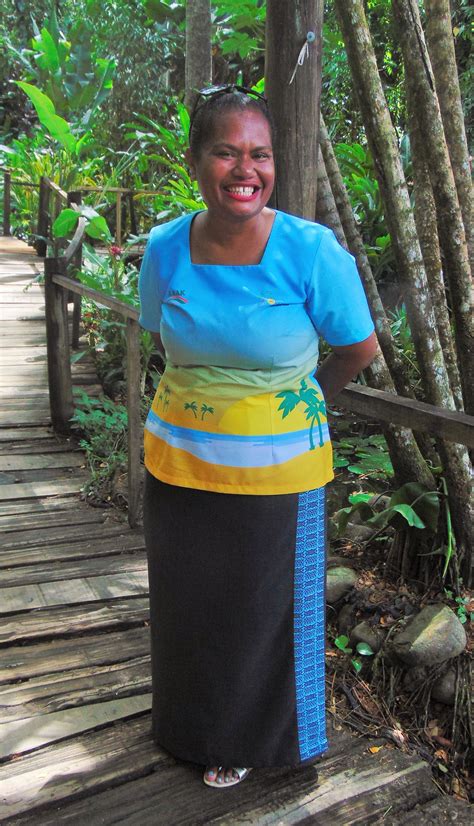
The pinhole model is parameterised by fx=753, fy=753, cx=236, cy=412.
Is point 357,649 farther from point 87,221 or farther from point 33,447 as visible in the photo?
point 87,221

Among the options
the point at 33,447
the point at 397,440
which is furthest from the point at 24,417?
the point at 397,440

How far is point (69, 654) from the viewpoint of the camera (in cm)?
243

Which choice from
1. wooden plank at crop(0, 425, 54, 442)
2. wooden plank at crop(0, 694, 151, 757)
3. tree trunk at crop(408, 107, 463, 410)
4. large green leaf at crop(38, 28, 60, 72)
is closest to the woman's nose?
tree trunk at crop(408, 107, 463, 410)

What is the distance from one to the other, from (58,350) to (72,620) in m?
2.11

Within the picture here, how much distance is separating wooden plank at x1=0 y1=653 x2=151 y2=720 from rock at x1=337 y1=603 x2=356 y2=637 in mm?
728

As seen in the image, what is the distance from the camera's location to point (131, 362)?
3.30 meters

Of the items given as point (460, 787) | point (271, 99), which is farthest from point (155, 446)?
point (460, 787)

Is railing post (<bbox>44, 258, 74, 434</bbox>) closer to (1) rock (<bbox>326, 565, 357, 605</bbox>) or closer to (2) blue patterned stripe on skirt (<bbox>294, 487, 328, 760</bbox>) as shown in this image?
(1) rock (<bbox>326, 565, 357, 605</bbox>)

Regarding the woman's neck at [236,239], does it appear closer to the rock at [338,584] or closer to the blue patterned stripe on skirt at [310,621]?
the blue patterned stripe on skirt at [310,621]

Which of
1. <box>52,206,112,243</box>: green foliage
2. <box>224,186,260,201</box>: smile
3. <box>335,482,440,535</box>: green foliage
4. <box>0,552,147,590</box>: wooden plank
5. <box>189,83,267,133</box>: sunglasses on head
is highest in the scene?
<box>189,83,267,133</box>: sunglasses on head

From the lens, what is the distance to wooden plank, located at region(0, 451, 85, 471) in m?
4.07

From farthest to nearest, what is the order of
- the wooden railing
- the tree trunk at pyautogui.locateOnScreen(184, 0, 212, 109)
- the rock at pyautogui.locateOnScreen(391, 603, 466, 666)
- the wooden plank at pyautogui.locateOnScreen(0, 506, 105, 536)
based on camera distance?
the tree trunk at pyautogui.locateOnScreen(184, 0, 212, 109), the wooden plank at pyautogui.locateOnScreen(0, 506, 105, 536), the rock at pyautogui.locateOnScreen(391, 603, 466, 666), the wooden railing

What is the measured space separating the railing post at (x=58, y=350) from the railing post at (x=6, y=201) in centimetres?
629

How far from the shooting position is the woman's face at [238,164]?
1.56m
